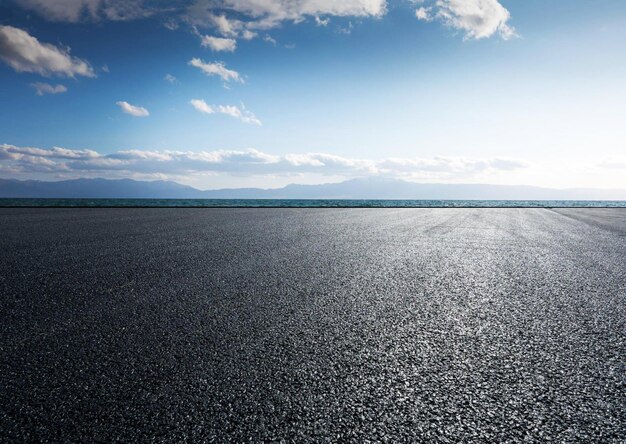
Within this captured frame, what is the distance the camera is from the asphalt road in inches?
67.9

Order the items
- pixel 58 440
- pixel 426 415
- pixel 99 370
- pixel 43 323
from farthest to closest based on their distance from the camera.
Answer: pixel 43 323, pixel 99 370, pixel 426 415, pixel 58 440

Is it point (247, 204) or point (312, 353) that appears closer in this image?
point (312, 353)

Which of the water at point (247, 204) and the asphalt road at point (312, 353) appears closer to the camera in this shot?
the asphalt road at point (312, 353)

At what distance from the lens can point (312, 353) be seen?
2.50m

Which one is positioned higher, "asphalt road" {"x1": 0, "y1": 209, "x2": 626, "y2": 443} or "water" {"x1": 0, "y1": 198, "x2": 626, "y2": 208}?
"water" {"x1": 0, "y1": 198, "x2": 626, "y2": 208}

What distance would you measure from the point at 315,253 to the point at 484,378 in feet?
15.9

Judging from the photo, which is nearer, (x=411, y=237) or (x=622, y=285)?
(x=622, y=285)

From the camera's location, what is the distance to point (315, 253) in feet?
22.6

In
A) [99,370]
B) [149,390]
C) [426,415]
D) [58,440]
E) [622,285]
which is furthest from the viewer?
[622,285]

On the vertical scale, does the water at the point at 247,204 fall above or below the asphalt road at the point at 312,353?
above

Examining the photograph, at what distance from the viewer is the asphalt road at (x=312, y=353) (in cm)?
172

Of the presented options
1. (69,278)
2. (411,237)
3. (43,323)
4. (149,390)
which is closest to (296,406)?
(149,390)

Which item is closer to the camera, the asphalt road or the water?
the asphalt road

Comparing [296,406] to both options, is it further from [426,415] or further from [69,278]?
[69,278]
